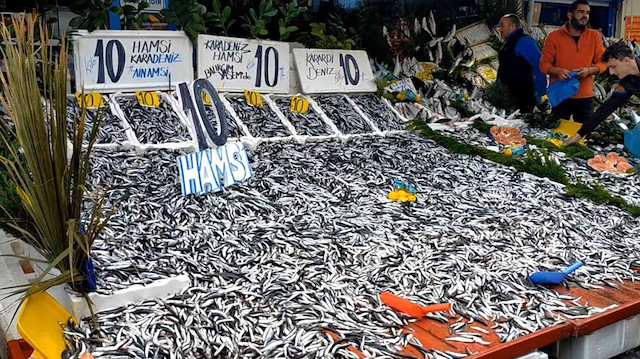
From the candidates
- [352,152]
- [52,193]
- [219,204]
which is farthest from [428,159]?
[52,193]

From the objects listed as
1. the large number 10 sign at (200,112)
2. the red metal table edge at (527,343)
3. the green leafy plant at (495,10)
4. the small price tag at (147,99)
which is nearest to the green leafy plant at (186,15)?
the small price tag at (147,99)

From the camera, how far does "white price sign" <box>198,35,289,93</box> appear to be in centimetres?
602

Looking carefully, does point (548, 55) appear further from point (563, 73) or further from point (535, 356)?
point (535, 356)

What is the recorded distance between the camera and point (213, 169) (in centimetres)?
436

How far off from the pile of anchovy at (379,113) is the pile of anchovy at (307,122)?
0.69m

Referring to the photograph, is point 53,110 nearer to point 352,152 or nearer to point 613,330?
point 613,330

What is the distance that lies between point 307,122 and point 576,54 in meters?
3.31

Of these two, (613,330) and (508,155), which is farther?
(508,155)

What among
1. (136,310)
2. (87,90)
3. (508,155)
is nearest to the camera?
(136,310)

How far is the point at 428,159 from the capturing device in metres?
5.68

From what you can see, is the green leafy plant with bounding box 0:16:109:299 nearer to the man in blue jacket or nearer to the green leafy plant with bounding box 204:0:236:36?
the green leafy plant with bounding box 204:0:236:36

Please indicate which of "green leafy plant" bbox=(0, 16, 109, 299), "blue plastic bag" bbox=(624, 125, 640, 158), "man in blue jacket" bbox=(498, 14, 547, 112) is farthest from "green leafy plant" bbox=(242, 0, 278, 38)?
"blue plastic bag" bbox=(624, 125, 640, 158)

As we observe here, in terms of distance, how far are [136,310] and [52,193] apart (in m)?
0.68

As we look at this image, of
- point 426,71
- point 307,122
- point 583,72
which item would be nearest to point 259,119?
point 307,122
